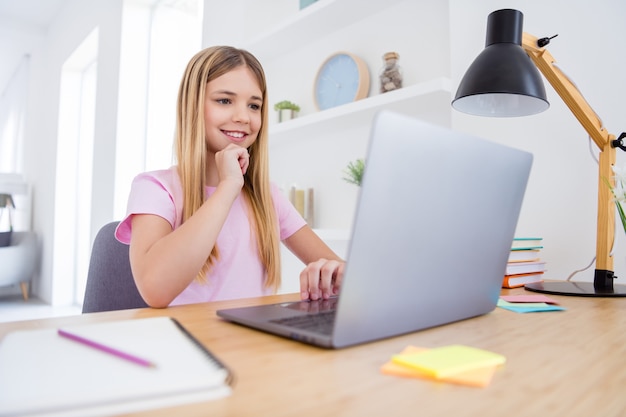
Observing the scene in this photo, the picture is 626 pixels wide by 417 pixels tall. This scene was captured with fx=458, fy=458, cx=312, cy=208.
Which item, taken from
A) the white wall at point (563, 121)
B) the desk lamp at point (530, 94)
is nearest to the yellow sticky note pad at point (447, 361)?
the desk lamp at point (530, 94)

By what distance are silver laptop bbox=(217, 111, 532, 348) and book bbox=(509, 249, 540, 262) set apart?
414 millimetres

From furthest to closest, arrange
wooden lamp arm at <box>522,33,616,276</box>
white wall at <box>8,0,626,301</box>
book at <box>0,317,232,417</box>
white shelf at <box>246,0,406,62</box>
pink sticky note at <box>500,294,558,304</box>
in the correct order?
white shelf at <box>246,0,406,62</box>, white wall at <box>8,0,626,301</box>, wooden lamp arm at <box>522,33,616,276</box>, pink sticky note at <box>500,294,558,304</box>, book at <box>0,317,232,417</box>

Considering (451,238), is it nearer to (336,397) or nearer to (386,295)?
(386,295)

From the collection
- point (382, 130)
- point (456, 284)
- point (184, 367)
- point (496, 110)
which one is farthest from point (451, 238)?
point (496, 110)

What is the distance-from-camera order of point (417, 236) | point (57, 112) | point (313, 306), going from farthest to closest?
point (57, 112), point (313, 306), point (417, 236)

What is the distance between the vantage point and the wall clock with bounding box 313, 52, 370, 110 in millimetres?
1672

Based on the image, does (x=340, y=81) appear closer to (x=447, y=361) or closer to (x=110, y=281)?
(x=110, y=281)

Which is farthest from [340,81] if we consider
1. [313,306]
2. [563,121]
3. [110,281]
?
[313,306]

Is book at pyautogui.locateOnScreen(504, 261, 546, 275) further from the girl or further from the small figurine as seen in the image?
the small figurine

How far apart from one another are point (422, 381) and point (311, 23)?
1.69 meters

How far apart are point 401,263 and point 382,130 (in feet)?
0.46

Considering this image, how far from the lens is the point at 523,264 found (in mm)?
1021

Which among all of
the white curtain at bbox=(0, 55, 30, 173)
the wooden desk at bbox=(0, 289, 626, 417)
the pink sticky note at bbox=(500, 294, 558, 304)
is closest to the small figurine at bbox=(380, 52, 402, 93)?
the pink sticky note at bbox=(500, 294, 558, 304)

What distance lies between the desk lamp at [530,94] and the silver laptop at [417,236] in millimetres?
285
